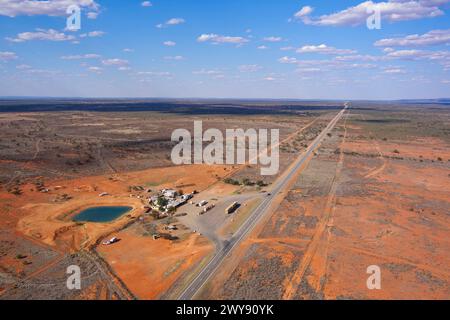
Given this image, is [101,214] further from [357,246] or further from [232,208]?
[357,246]

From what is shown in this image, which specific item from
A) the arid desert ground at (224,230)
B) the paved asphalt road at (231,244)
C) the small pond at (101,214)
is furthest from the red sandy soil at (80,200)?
the paved asphalt road at (231,244)

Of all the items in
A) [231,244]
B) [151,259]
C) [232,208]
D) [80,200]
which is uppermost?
[80,200]

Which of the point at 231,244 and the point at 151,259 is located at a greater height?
the point at 231,244

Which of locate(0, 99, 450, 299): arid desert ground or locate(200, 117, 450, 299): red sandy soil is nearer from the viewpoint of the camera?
locate(200, 117, 450, 299): red sandy soil

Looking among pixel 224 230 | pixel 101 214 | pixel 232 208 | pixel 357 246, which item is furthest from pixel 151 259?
pixel 357 246

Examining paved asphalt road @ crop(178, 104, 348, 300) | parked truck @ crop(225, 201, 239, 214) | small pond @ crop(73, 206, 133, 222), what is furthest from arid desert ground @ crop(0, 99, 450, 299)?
small pond @ crop(73, 206, 133, 222)

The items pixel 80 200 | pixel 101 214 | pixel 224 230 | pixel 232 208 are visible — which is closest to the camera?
pixel 224 230

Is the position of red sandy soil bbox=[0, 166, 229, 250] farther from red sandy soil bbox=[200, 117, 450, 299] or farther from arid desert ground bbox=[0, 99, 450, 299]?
red sandy soil bbox=[200, 117, 450, 299]

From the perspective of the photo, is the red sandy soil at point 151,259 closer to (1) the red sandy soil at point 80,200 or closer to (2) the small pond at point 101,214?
(1) the red sandy soil at point 80,200
